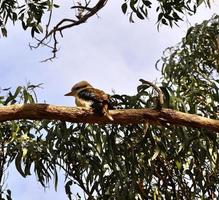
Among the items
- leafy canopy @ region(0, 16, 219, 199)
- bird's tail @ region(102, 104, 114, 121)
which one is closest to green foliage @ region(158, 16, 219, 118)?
leafy canopy @ region(0, 16, 219, 199)

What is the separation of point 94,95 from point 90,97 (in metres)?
0.02

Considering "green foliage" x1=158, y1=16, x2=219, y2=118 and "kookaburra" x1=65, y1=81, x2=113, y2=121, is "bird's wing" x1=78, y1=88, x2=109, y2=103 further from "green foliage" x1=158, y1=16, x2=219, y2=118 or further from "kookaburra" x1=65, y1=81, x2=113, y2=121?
"green foliage" x1=158, y1=16, x2=219, y2=118

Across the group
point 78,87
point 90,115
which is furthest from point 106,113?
point 78,87

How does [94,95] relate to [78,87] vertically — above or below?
below

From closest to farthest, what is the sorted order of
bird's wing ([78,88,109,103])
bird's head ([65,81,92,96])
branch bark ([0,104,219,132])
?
branch bark ([0,104,219,132])
bird's wing ([78,88,109,103])
bird's head ([65,81,92,96])

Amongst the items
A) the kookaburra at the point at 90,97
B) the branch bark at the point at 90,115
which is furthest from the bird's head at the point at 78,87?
the branch bark at the point at 90,115

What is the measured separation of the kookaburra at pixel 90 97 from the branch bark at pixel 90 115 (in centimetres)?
3

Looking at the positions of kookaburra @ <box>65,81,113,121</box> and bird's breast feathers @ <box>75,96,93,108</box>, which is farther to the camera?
bird's breast feathers @ <box>75,96,93,108</box>

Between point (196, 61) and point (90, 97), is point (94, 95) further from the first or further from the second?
point (196, 61)

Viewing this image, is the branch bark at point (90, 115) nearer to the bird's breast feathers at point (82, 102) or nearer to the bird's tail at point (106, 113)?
the bird's tail at point (106, 113)

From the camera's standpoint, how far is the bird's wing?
243cm

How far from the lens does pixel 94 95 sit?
2.51 meters

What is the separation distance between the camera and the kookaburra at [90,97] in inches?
92.4

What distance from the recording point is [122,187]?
302 centimetres
